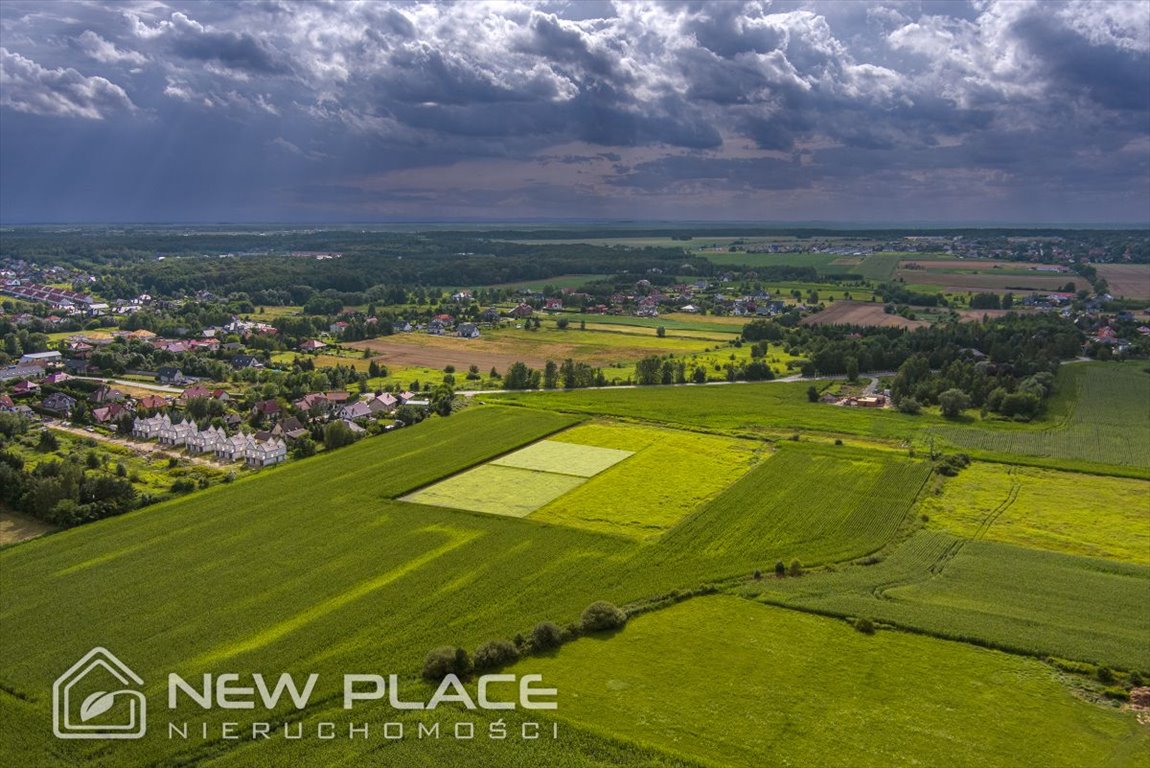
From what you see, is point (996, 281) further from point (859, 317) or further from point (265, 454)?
point (265, 454)

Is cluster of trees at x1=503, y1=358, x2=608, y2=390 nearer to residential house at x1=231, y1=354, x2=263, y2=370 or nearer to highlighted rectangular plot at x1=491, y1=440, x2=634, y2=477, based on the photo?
highlighted rectangular plot at x1=491, y1=440, x2=634, y2=477

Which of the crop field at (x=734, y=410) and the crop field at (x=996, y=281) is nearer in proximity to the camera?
the crop field at (x=734, y=410)

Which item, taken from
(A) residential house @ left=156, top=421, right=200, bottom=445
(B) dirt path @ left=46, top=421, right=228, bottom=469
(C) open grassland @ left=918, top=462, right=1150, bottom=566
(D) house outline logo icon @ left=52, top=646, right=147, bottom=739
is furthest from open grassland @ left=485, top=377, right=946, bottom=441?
(D) house outline logo icon @ left=52, top=646, right=147, bottom=739

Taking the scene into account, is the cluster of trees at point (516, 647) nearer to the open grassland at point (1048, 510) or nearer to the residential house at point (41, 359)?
the open grassland at point (1048, 510)

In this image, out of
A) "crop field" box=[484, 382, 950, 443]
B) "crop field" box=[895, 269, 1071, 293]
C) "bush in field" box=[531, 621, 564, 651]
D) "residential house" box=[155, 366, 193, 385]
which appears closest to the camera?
"bush in field" box=[531, 621, 564, 651]

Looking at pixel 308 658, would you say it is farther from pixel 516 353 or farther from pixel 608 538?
pixel 516 353

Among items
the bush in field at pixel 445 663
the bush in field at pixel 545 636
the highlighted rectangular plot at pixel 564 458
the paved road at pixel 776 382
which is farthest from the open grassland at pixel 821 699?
the paved road at pixel 776 382

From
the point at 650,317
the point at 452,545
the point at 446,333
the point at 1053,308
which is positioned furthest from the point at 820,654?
the point at 1053,308
